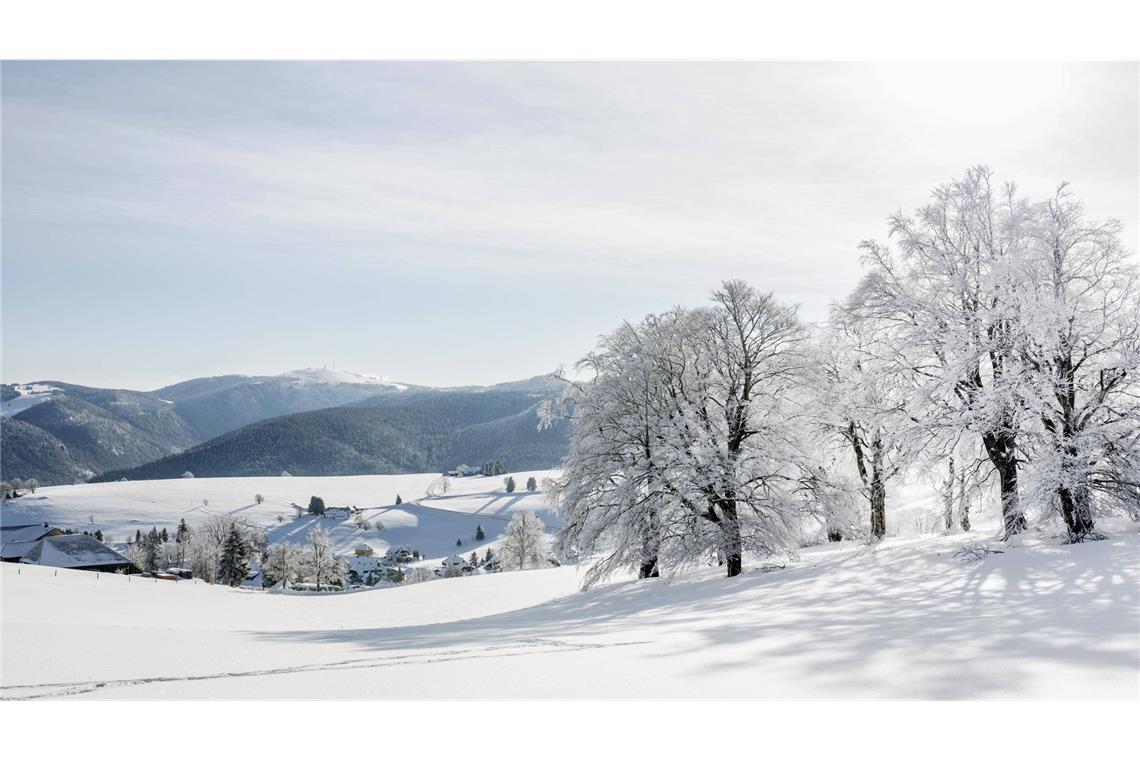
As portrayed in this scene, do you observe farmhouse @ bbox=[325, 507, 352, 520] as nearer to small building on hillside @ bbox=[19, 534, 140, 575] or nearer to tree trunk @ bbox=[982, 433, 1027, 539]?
small building on hillside @ bbox=[19, 534, 140, 575]

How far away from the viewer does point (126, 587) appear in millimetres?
33688

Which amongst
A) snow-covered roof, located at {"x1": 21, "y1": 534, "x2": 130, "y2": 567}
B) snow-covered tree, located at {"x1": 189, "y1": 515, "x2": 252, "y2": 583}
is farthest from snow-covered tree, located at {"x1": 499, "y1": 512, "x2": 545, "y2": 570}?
snow-covered tree, located at {"x1": 189, "y1": 515, "x2": 252, "y2": 583}

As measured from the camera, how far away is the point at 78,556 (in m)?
65.8

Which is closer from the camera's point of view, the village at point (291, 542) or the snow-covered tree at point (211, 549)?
the village at point (291, 542)

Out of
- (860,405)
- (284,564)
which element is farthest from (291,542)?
(860,405)

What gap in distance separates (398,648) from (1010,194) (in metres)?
17.8

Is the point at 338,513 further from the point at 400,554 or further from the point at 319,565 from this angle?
the point at 319,565

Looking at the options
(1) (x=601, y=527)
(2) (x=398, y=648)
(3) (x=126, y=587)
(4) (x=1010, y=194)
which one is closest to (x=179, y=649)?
(2) (x=398, y=648)

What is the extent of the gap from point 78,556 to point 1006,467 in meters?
81.0

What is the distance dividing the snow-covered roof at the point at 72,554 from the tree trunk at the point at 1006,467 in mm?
75402

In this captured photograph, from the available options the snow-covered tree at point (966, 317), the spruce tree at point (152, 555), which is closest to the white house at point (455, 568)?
the spruce tree at point (152, 555)

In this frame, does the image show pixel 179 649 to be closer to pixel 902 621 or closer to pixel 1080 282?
pixel 902 621

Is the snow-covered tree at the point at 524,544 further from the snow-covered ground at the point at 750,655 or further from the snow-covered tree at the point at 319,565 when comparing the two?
the snow-covered ground at the point at 750,655

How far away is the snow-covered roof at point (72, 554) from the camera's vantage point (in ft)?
211
